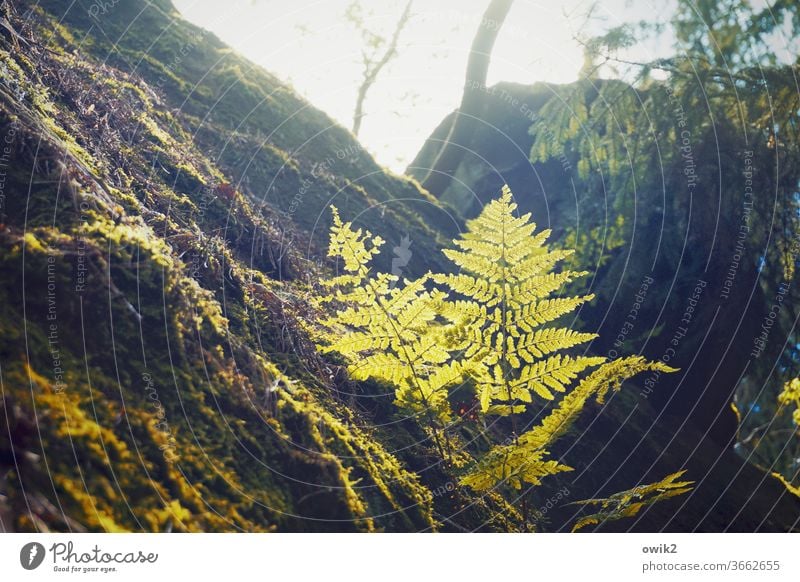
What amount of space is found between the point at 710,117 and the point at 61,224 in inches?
228

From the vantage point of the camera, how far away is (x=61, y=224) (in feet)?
7.38

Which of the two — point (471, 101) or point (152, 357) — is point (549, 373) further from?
point (471, 101)

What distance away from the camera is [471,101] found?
8.76m

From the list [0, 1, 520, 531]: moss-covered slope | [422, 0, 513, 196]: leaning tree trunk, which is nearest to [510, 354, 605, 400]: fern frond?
[0, 1, 520, 531]: moss-covered slope

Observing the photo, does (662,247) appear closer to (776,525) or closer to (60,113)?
(776,525)

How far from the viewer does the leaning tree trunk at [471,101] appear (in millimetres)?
8070

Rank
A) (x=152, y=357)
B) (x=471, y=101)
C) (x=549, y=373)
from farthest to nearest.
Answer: (x=471, y=101)
(x=549, y=373)
(x=152, y=357)

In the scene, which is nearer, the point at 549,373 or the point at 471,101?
the point at 549,373

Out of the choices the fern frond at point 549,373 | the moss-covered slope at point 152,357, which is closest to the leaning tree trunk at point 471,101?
the moss-covered slope at point 152,357

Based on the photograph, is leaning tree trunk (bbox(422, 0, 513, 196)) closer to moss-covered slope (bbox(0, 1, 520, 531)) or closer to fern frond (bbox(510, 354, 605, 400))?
moss-covered slope (bbox(0, 1, 520, 531))

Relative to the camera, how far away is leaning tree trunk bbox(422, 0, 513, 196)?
807 cm

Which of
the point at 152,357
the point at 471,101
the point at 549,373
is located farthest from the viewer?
the point at 471,101
